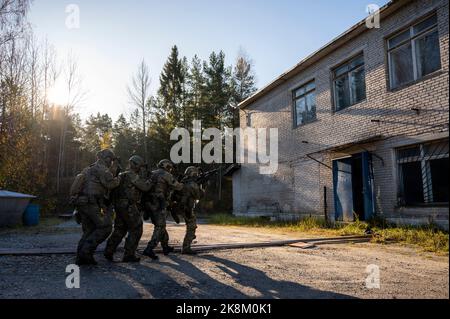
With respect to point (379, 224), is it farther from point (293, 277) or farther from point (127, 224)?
point (127, 224)

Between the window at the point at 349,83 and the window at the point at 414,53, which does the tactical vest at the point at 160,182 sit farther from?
the window at the point at 349,83

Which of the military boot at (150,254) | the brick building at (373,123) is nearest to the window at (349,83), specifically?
the brick building at (373,123)

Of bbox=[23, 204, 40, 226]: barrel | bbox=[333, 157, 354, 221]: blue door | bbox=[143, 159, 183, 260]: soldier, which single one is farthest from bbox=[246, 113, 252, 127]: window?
bbox=[143, 159, 183, 260]: soldier

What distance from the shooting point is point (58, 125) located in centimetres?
3388

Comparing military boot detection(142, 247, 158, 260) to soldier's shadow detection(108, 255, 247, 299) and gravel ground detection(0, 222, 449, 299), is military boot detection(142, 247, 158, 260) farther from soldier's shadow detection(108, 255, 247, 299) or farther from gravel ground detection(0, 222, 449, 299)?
soldier's shadow detection(108, 255, 247, 299)

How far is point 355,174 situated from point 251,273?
8.04 m

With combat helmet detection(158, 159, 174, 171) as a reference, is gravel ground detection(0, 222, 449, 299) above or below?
below

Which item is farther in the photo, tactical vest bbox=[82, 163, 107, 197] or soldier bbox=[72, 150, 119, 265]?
tactical vest bbox=[82, 163, 107, 197]

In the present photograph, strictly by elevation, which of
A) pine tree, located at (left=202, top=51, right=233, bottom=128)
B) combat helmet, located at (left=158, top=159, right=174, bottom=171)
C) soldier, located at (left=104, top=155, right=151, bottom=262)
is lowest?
soldier, located at (left=104, top=155, right=151, bottom=262)

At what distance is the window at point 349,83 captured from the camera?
1192 cm

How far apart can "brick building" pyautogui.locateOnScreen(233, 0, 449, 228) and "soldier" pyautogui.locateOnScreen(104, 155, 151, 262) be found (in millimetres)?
7169

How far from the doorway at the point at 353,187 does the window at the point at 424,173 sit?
1100mm

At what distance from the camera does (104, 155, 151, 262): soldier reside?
6594 mm

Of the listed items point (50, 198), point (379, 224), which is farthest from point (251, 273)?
point (50, 198)
